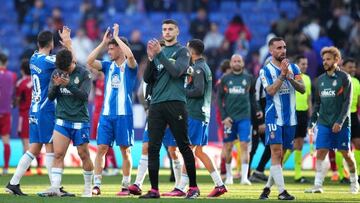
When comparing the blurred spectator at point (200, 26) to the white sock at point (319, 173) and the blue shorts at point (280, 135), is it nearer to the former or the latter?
the white sock at point (319, 173)

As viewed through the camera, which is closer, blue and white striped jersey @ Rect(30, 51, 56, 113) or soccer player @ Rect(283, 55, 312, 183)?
blue and white striped jersey @ Rect(30, 51, 56, 113)

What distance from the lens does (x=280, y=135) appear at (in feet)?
52.4

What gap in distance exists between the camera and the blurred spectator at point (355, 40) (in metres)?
29.4

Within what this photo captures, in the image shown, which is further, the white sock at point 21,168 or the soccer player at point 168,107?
the white sock at point 21,168

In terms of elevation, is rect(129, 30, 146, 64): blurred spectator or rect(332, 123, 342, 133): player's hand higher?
rect(129, 30, 146, 64): blurred spectator

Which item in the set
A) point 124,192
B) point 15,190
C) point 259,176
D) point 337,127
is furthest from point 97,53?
point 259,176

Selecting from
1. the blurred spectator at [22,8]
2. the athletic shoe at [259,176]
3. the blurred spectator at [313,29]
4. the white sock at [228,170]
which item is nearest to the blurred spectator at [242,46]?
the blurred spectator at [313,29]

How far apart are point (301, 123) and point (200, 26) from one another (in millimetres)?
11040

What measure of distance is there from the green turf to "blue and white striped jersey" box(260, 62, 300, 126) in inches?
48.7

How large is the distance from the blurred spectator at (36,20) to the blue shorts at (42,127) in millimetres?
16828

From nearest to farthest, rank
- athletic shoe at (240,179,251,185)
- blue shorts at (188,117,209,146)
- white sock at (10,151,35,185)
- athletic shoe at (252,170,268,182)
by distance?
white sock at (10,151,35,185) < blue shorts at (188,117,209,146) < athletic shoe at (240,179,251,185) < athletic shoe at (252,170,268,182)

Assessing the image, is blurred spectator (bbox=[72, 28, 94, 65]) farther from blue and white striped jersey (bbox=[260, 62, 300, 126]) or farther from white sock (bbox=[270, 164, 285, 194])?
white sock (bbox=[270, 164, 285, 194])

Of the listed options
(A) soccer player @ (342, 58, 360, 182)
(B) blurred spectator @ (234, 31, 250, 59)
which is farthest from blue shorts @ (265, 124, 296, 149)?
(B) blurred spectator @ (234, 31, 250, 59)

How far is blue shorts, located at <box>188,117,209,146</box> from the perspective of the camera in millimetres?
17203
